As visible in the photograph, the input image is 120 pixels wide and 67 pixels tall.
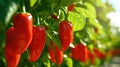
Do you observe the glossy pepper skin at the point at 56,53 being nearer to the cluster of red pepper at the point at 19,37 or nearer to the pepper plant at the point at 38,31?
the pepper plant at the point at 38,31

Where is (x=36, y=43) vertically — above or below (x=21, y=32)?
below

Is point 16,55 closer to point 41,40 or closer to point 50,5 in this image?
point 41,40

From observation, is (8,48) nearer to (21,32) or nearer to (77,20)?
(21,32)

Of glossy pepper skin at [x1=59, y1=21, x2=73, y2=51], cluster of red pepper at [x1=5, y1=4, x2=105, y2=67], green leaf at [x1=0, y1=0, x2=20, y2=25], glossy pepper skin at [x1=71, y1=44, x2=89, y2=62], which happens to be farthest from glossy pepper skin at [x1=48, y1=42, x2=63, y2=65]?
green leaf at [x1=0, y1=0, x2=20, y2=25]

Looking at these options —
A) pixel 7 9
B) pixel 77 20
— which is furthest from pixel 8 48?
pixel 77 20

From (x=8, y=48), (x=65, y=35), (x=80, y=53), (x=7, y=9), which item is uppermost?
(x=7, y=9)

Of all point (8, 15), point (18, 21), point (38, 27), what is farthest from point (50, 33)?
point (8, 15)

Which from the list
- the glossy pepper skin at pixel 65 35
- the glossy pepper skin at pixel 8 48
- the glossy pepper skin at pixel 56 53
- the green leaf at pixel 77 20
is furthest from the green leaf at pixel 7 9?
the green leaf at pixel 77 20
